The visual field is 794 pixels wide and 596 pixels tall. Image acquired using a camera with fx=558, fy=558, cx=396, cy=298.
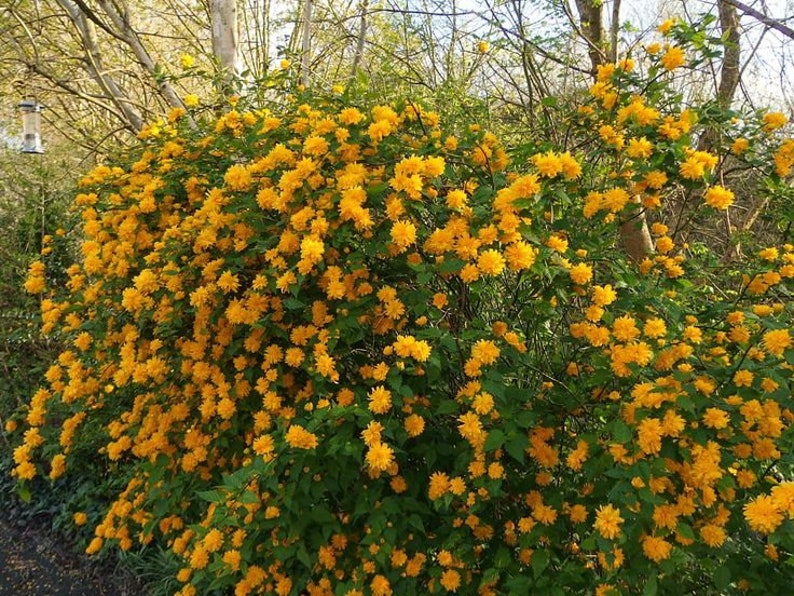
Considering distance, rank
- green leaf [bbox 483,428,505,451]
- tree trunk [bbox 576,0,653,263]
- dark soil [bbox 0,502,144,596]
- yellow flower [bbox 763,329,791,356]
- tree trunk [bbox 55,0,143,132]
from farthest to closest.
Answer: tree trunk [bbox 55,0,143,132]
tree trunk [bbox 576,0,653,263]
dark soil [bbox 0,502,144,596]
green leaf [bbox 483,428,505,451]
yellow flower [bbox 763,329,791,356]

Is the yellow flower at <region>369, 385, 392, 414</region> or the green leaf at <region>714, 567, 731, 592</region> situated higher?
the yellow flower at <region>369, 385, 392, 414</region>

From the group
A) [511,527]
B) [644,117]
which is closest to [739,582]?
[511,527]

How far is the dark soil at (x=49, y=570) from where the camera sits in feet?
9.86

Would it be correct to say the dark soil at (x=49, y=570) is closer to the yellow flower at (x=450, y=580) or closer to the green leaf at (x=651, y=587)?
the yellow flower at (x=450, y=580)

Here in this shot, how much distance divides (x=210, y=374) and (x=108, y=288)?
0.69 metres

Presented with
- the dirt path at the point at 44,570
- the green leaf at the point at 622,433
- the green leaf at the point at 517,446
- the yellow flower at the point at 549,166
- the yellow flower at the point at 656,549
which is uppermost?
the yellow flower at the point at 549,166

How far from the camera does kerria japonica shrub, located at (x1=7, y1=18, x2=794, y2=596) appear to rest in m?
1.37

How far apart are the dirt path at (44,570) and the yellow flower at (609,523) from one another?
269cm

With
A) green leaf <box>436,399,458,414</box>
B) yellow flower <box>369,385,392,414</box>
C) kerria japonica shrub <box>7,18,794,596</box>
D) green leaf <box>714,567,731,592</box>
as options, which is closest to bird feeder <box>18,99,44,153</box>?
kerria japonica shrub <box>7,18,794,596</box>

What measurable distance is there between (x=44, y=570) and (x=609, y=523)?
3325 millimetres

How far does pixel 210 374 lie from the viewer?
2.03 meters

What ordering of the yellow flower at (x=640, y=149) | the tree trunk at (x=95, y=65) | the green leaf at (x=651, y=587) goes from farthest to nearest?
the tree trunk at (x=95, y=65) < the yellow flower at (x=640, y=149) < the green leaf at (x=651, y=587)

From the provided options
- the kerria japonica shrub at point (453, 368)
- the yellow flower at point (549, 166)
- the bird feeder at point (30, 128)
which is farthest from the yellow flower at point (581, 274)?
the bird feeder at point (30, 128)

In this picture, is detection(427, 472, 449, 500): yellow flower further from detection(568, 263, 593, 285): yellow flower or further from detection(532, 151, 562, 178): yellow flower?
detection(532, 151, 562, 178): yellow flower
